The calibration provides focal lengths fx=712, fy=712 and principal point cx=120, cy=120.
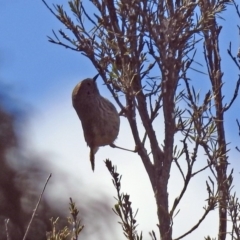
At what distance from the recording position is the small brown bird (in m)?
3.26

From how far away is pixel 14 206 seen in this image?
22.8 ft

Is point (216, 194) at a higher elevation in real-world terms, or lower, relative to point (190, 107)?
lower

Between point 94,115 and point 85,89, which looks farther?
point 85,89

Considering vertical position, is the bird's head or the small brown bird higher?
the bird's head

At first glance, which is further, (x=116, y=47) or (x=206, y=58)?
(x=206, y=58)

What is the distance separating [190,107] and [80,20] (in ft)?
1.48

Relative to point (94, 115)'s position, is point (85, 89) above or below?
above

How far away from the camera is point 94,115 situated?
340 centimetres

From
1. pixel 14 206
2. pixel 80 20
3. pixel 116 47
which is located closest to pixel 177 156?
pixel 116 47

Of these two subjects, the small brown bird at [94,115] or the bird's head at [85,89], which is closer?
the small brown bird at [94,115]

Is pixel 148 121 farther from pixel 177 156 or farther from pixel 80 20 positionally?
pixel 80 20

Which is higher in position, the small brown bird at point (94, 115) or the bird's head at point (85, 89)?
the bird's head at point (85, 89)

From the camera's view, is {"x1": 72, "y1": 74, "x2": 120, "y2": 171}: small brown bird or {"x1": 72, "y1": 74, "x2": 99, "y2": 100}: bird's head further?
{"x1": 72, "y1": 74, "x2": 99, "y2": 100}: bird's head

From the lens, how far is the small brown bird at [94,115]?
3262 mm
